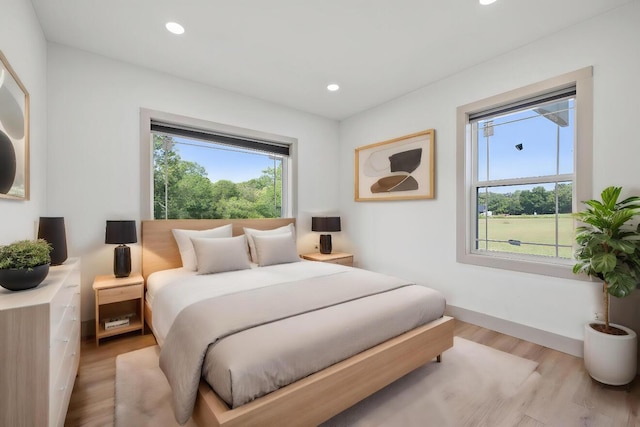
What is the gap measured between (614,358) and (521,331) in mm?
801

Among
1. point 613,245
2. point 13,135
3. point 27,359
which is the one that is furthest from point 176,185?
point 613,245

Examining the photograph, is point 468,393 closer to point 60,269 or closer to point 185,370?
point 185,370

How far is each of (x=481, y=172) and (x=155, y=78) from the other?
12.4 feet

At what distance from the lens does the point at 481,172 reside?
3.19m

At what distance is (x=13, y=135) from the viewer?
1749 mm

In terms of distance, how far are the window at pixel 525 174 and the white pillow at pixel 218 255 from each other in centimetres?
242

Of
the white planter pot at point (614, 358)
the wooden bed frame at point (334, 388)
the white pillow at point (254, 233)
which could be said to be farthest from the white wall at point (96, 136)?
the white planter pot at point (614, 358)

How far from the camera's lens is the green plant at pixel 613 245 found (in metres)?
1.93

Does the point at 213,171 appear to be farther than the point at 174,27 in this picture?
Yes

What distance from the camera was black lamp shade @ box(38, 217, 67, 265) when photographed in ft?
6.78

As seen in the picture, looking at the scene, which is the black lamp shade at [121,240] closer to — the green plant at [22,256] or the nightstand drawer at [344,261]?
the green plant at [22,256]

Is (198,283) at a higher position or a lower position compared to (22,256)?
lower

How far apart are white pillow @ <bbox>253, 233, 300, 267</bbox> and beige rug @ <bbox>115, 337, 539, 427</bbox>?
131cm

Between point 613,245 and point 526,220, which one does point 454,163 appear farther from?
point 613,245
